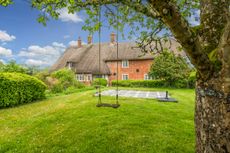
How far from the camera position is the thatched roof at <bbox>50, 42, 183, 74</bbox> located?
117ft

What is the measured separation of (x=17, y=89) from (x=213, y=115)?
1216cm

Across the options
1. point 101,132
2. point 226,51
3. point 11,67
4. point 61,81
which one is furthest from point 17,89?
point 226,51

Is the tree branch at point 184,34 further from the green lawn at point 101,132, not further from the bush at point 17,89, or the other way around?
the bush at point 17,89

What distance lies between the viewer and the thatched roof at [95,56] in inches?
1400

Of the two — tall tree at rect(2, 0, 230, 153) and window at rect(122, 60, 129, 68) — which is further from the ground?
window at rect(122, 60, 129, 68)

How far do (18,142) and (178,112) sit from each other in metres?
7.09

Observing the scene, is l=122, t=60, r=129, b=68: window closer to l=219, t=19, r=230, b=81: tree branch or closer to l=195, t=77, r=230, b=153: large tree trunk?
l=195, t=77, r=230, b=153: large tree trunk

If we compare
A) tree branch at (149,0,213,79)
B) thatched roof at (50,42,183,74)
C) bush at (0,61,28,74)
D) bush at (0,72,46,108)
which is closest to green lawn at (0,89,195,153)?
bush at (0,72,46,108)

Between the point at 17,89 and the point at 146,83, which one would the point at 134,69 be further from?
the point at 17,89

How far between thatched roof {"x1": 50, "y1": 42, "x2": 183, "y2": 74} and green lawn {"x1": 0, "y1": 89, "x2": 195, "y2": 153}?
25832 millimetres

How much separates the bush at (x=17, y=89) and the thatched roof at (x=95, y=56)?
20896 mm

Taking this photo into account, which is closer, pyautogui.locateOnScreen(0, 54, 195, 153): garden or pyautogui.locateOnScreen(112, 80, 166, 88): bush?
pyautogui.locateOnScreen(0, 54, 195, 153): garden

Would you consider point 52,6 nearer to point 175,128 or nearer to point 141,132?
point 141,132

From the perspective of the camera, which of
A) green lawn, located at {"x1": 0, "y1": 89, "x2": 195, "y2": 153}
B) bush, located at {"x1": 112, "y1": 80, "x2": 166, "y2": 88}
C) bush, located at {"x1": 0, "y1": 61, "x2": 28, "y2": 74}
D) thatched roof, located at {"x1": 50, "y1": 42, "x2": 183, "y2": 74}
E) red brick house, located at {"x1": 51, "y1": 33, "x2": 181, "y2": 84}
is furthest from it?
thatched roof, located at {"x1": 50, "y1": 42, "x2": 183, "y2": 74}
